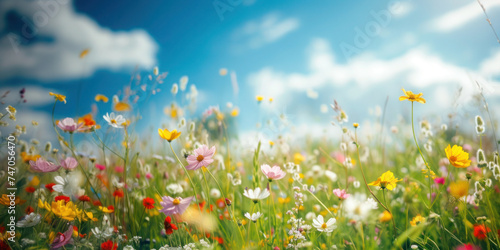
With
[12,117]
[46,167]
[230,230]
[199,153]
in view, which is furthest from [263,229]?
[12,117]

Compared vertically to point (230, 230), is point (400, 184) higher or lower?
lower

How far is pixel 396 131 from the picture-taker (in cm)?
291

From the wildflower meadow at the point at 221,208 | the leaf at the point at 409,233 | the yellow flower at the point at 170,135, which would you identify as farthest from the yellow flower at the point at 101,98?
the leaf at the point at 409,233

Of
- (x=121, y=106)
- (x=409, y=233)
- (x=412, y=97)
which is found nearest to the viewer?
(x=409, y=233)

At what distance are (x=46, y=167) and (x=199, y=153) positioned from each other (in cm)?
72

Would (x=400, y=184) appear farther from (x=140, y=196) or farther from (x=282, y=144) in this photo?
(x=140, y=196)

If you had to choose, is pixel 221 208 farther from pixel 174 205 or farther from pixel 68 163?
pixel 68 163

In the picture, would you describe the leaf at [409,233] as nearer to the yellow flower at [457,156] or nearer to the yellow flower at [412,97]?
the yellow flower at [457,156]

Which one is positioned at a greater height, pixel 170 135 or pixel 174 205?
pixel 170 135

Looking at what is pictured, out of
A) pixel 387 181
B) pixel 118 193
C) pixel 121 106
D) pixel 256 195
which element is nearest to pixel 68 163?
pixel 118 193

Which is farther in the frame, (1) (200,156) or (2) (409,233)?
(1) (200,156)

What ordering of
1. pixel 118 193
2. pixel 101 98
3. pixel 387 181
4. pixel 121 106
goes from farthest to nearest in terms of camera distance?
pixel 101 98 < pixel 121 106 < pixel 118 193 < pixel 387 181

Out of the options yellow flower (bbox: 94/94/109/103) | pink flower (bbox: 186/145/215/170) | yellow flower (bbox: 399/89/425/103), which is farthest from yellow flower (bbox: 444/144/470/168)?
yellow flower (bbox: 94/94/109/103)

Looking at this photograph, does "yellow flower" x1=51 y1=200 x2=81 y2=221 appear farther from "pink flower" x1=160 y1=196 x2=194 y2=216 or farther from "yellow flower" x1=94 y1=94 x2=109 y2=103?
"yellow flower" x1=94 y1=94 x2=109 y2=103
